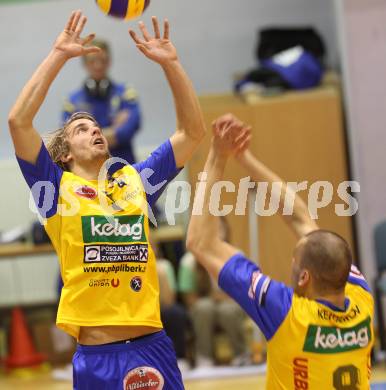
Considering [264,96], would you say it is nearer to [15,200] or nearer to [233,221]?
[233,221]

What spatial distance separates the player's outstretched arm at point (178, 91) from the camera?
3893 millimetres

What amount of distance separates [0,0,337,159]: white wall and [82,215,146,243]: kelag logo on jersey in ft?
20.1

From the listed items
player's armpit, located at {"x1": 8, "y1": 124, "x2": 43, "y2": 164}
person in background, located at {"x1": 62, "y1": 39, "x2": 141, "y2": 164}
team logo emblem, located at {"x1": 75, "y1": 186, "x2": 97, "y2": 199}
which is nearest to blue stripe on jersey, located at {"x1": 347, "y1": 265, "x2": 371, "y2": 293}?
team logo emblem, located at {"x1": 75, "y1": 186, "x2": 97, "y2": 199}

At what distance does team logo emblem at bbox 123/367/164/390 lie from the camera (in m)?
3.59

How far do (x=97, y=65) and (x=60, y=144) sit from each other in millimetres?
3560

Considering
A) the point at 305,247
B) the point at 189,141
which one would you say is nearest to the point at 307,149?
the point at 189,141

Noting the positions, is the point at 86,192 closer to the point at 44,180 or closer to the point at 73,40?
the point at 44,180

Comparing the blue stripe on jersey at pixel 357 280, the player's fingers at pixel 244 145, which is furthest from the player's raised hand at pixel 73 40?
the blue stripe on jersey at pixel 357 280

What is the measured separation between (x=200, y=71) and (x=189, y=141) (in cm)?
599

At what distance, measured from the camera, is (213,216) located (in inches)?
148

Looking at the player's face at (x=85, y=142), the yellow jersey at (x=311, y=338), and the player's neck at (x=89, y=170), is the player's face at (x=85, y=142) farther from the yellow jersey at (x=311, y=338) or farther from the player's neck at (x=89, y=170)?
the yellow jersey at (x=311, y=338)

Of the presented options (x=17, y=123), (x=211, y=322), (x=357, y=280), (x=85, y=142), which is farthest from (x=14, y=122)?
(x=211, y=322)

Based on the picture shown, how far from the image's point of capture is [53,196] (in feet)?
12.3

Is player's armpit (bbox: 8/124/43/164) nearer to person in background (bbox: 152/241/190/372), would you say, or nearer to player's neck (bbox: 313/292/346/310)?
player's neck (bbox: 313/292/346/310)
